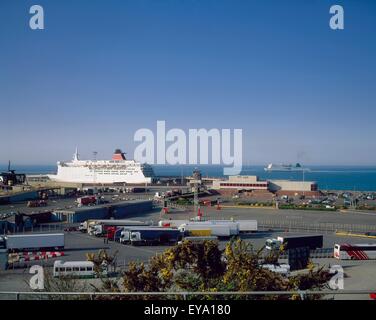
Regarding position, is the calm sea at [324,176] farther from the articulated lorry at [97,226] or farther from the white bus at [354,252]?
the white bus at [354,252]

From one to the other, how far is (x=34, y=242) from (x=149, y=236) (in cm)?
226

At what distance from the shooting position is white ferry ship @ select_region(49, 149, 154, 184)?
27.9 meters

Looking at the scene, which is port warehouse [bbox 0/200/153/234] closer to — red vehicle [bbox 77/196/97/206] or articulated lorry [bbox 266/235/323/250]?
red vehicle [bbox 77/196/97/206]

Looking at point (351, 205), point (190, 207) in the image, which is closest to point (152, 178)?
point (190, 207)

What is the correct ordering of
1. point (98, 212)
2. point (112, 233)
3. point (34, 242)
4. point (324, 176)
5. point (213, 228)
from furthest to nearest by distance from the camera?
point (324, 176), point (98, 212), point (213, 228), point (112, 233), point (34, 242)

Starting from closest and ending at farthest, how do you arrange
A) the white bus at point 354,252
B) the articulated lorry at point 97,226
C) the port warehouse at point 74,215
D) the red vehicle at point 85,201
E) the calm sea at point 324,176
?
1. the white bus at point 354,252
2. the articulated lorry at point 97,226
3. the port warehouse at point 74,215
4. the red vehicle at point 85,201
5. the calm sea at point 324,176

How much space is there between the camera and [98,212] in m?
11.4

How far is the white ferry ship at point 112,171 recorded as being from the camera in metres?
27.9

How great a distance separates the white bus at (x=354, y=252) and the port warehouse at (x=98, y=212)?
7.09 m

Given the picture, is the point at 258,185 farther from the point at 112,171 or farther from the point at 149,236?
the point at 149,236

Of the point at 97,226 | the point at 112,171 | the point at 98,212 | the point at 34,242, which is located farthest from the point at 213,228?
the point at 112,171

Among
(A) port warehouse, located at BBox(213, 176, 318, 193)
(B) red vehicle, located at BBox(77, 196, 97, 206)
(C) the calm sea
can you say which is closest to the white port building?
(A) port warehouse, located at BBox(213, 176, 318, 193)

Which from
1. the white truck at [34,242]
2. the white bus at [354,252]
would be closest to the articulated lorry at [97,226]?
the white truck at [34,242]
